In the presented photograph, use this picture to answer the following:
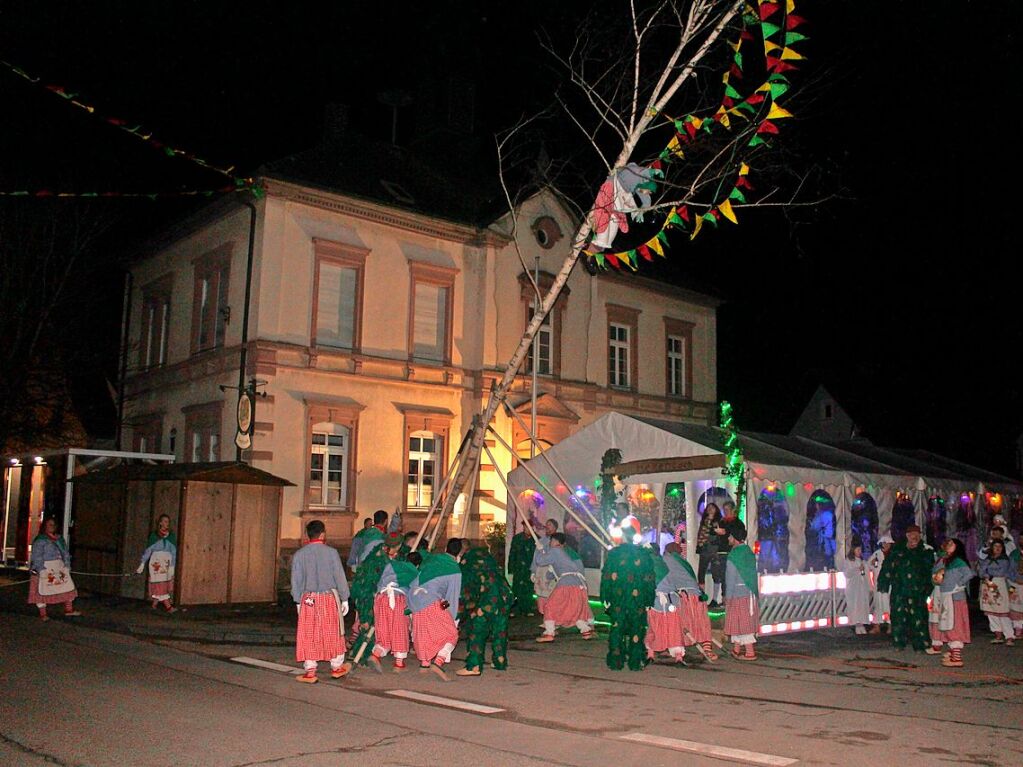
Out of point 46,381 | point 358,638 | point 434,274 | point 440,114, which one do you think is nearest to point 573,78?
point 358,638

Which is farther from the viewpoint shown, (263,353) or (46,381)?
(46,381)

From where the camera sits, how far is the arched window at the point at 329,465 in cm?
2117

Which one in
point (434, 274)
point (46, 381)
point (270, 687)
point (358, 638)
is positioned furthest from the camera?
point (46, 381)

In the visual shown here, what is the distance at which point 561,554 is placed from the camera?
569 inches

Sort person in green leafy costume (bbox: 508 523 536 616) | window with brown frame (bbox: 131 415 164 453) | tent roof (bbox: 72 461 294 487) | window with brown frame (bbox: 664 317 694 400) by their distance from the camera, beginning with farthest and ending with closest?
window with brown frame (bbox: 664 317 694 400)
window with brown frame (bbox: 131 415 164 453)
person in green leafy costume (bbox: 508 523 536 616)
tent roof (bbox: 72 461 294 487)

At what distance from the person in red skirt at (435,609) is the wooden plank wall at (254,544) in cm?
741

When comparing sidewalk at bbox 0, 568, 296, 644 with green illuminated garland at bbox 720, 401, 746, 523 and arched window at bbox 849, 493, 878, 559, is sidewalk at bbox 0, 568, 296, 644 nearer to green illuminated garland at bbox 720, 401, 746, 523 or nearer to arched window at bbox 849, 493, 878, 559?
green illuminated garland at bbox 720, 401, 746, 523

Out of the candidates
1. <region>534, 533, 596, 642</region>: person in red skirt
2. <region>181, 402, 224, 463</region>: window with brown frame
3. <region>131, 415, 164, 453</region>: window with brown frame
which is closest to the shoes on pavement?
<region>534, 533, 596, 642</region>: person in red skirt

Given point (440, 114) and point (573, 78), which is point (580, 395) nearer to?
point (440, 114)

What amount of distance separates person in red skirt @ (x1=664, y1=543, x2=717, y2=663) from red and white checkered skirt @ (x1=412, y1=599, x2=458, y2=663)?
3.03m

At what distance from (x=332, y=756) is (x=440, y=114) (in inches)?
984

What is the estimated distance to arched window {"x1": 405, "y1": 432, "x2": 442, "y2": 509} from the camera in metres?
22.8

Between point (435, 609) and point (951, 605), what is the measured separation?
695cm

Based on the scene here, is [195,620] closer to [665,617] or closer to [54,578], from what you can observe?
[54,578]
